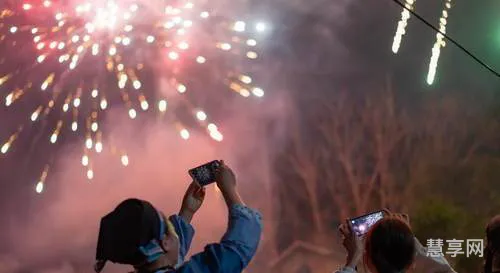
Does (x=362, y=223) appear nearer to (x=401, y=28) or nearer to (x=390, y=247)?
(x=390, y=247)

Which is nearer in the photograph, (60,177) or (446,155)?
(60,177)

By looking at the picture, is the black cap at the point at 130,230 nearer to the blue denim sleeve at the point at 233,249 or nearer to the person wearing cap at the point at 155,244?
the person wearing cap at the point at 155,244

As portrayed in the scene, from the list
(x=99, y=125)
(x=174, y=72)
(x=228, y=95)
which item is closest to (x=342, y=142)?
(x=228, y=95)

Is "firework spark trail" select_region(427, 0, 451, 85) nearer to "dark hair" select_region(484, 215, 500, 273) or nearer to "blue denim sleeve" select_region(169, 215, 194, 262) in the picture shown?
"dark hair" select_region(484, 215, 500, 273)

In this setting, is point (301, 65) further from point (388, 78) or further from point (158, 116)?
point (158, 116)

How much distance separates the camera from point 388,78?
6.21m

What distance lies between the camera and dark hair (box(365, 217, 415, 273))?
1690 mm

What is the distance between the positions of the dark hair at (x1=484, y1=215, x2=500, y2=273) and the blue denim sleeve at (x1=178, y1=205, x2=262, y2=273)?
74cm

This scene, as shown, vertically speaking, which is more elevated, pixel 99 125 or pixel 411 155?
pixel 99 125

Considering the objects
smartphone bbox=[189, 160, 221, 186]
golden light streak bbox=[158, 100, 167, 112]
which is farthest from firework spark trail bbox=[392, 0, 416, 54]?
smartphone bbox=[189, 160, 221, 186]

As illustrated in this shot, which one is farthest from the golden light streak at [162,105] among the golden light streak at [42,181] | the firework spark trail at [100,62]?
the golden light streak at [42,181]

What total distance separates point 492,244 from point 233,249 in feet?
2.76

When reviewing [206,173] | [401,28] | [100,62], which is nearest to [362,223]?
[206,173]

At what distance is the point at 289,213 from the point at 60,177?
2.10m
